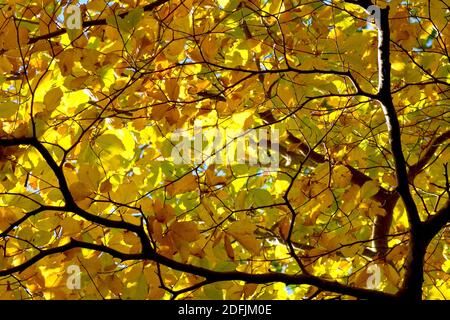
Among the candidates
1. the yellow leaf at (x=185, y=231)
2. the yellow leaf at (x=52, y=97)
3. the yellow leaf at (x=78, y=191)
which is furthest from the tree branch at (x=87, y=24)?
the yellow leaf at (x=185, y=231)

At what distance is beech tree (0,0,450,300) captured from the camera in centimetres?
170

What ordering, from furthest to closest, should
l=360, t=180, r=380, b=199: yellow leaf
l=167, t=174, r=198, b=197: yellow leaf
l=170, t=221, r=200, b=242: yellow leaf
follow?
1. l=360, t=180, r=380, b=199: yellow leaf
2. l=167, t=174, r=198, b=197: yellow leaf
3. l=170, t=221, r=200, b=242: yellow leaf

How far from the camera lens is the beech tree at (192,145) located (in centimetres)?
170

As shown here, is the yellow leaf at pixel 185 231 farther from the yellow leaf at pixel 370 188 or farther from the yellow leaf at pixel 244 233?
the yellow leaf at pixel 370 188

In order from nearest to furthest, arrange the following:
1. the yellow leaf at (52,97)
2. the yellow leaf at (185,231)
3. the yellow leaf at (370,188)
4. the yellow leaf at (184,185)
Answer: the yellow leaf at (185,231), the yellow leaf at (52,97), the yellow leaf at (184,185), the yellow leaf at (370,188)

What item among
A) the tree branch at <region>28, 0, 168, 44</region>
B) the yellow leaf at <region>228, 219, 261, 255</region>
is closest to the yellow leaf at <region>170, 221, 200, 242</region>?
the yellow leaf at <region>228, 219, 261, 255</region>

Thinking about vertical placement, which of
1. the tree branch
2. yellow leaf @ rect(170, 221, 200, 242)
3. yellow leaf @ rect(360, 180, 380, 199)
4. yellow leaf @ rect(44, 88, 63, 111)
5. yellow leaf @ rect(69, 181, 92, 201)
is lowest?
yellow leaf @ rect(170, 221, 200, 242)

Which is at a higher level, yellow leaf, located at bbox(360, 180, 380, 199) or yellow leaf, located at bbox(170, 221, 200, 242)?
yellow leaf, located at bbox(360, 180, 380, 199)

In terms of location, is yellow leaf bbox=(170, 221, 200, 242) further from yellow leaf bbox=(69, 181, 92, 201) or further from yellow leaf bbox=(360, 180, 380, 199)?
yellow leaf bbox=(360, 180, 380, 199)

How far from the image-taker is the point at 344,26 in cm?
270

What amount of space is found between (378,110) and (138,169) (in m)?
1.34

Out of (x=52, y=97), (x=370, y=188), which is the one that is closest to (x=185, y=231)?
(x=52, y=97)
